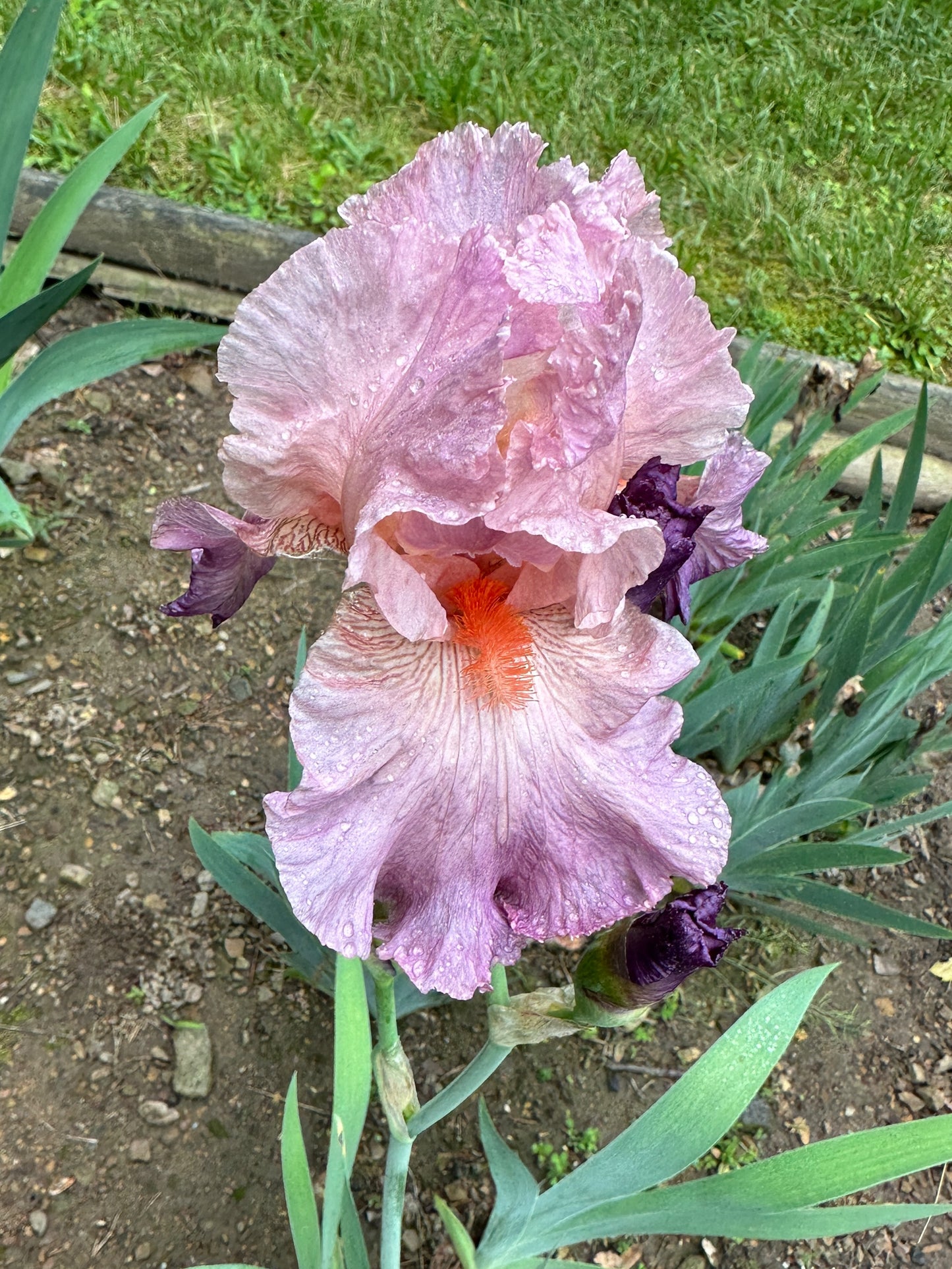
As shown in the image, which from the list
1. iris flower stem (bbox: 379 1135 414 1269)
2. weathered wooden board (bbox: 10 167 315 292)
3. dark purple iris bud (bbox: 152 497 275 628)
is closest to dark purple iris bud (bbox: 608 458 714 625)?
dark purple iris bud (bbox: 152 497 275 628)

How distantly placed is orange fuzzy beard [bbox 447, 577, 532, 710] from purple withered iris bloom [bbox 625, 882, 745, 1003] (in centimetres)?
Answer: 24

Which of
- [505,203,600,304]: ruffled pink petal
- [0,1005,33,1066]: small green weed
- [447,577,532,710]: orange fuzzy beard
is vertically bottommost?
[0,1005,33,1066]: small green weed

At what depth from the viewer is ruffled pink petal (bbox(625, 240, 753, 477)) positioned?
934mm

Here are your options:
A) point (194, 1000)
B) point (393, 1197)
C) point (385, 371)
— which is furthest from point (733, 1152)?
point (385, 371)

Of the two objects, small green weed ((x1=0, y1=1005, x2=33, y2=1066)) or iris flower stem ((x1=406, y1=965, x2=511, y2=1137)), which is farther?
small green weed ((x1=0, y1=1005, x2=33, y2=1066))

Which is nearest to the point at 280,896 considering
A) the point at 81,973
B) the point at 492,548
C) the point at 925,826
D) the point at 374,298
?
the point at 81,973

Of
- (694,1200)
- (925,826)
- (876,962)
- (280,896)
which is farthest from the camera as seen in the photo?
(925,826)

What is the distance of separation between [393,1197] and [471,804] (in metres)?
0.60

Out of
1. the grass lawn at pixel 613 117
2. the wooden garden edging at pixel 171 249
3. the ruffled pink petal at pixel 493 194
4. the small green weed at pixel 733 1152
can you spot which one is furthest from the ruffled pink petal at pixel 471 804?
the grass lawn at pixel 613 117

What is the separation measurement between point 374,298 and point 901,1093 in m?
1.82

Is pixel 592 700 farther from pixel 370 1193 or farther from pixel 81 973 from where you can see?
pixel 81 973

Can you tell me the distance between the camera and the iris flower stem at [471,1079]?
43.2 inches

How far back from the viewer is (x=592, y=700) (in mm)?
966

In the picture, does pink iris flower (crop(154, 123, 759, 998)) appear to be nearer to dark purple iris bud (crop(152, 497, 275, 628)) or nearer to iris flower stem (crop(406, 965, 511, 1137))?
dark purple iris bud (crop(152, 497, 275, 628))
